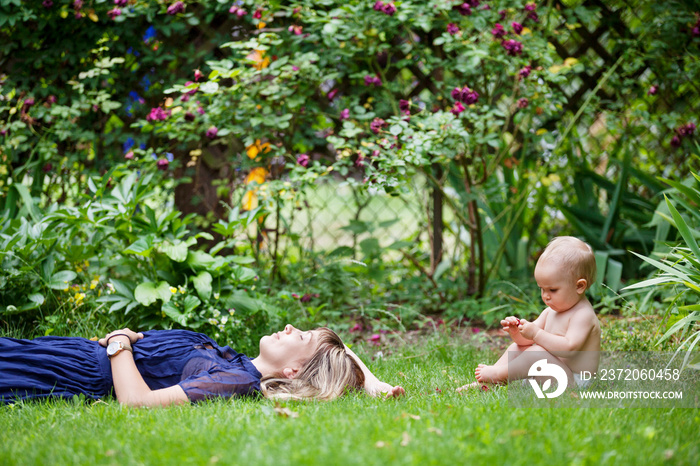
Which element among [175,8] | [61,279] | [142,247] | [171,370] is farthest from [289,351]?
[175,8]

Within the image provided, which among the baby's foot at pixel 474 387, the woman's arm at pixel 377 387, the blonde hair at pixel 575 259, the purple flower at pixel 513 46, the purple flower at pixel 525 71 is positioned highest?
the purple flower at pixel 513 46

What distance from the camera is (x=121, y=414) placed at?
6.45ft

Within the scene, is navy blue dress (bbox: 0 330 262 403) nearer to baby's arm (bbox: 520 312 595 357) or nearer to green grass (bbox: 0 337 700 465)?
green grass (bbox: 0 337 700 465)

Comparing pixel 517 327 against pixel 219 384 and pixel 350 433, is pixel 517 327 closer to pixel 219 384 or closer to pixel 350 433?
pixel 350 433

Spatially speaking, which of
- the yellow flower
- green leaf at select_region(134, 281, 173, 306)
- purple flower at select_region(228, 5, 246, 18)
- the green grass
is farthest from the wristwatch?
purple flower at select_region(228, 5, 246, 18)

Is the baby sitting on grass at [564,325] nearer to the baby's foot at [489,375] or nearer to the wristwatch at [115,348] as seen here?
the baby's foot at [489,375]

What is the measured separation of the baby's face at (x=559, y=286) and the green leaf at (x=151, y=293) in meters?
1.71

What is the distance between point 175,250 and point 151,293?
9.7 inches

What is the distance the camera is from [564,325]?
2322mm

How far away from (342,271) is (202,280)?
1.13m

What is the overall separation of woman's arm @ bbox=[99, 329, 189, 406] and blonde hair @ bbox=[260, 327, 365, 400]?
347 millimetres

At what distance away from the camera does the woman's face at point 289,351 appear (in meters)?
2.38

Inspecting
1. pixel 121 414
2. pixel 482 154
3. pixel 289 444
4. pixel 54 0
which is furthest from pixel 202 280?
pixel 54 0

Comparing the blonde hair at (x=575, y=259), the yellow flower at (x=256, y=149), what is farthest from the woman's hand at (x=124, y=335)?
the yellow flower at (x=256, y=149)
